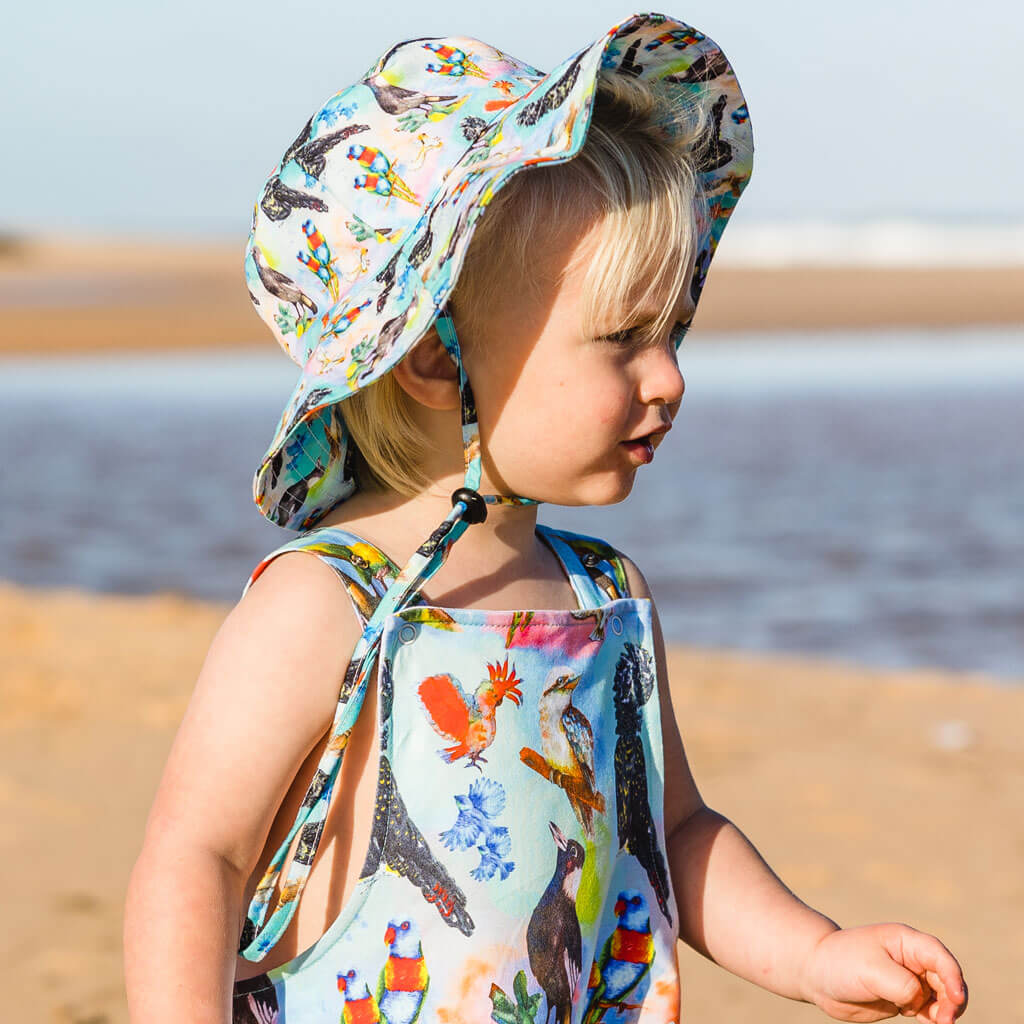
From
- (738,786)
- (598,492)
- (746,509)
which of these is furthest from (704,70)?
(746,509)

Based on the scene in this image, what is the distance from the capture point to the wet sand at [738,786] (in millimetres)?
3459

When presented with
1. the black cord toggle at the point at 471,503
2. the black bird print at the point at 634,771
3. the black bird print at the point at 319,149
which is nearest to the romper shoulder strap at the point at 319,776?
the black cord toggle at the point at 471,503

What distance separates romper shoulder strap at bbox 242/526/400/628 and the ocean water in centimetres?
513

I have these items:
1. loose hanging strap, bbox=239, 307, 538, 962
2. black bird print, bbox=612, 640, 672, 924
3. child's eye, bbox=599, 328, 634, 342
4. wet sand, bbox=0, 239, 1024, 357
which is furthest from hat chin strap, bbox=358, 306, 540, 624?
wet sand, bbox=0, 239, 1024, 357

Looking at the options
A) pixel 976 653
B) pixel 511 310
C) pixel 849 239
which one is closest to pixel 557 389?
pixel 511 310

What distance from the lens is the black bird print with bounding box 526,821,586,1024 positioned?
163cm

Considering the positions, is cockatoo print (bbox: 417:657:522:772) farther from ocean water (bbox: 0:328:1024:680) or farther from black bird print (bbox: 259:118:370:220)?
ocean water (bbox: 0:328:1024:680)

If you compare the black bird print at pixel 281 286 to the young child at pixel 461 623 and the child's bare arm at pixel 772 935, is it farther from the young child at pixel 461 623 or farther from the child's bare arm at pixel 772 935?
the child's bare arm at pixel 772 935

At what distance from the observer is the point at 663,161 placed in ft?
→ 5.68

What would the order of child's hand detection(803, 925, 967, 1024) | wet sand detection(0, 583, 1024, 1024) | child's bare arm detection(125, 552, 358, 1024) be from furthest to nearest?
wet sand detection(0, 583, 1024, 1024), child's hand detection(803, 925, 967, 1024), child's bare arm detection(125, 552, 358, 1024)

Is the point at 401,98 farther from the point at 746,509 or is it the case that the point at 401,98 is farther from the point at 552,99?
the point at 746,509

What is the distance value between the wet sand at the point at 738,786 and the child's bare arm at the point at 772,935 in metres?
1.51

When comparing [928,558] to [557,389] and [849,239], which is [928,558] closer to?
[557,389]

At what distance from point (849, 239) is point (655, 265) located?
1854 inches
